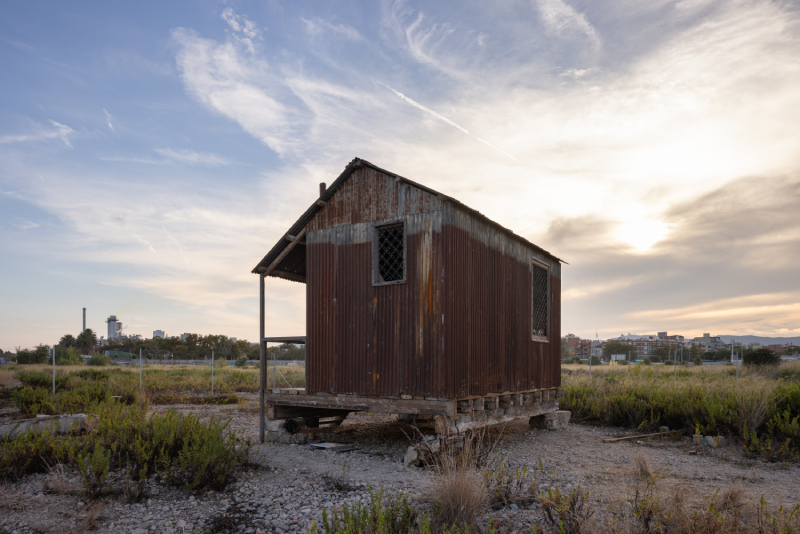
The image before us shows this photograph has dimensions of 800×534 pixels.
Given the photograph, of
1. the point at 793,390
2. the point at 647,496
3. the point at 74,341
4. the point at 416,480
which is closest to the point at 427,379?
the point at 416,480

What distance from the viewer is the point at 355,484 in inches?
291

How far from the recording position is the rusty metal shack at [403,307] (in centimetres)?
895

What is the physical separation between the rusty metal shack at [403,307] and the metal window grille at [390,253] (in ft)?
0.07

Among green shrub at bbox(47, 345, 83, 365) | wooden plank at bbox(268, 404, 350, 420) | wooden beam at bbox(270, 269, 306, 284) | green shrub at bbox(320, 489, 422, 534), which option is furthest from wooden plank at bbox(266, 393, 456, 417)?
green shrub at bbox(47, 345, 83, 365)

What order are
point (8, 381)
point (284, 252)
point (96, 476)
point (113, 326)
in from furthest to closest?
point (113, 326)
point (8, 381)
point (284, 252)
point (96, 476)

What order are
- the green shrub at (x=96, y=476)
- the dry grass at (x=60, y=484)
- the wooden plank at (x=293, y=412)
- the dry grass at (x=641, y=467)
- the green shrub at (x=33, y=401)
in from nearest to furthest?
the green shrub at (x=96, y=476)
the dry grass at (x=60, y=484)
the dry grass at (x=641, y=467)
the wooden plank at (x=293, y=412)
the green shrub at (x=33, y=401)

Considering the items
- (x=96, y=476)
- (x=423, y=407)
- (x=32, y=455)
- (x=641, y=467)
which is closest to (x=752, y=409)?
(x=641, y=467)

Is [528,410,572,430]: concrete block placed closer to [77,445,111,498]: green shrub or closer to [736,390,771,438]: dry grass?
[736,390,771,438]: dry grass

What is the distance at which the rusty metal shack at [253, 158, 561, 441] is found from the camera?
8953 millimetres

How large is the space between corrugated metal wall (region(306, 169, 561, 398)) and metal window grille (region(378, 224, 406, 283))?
220mm

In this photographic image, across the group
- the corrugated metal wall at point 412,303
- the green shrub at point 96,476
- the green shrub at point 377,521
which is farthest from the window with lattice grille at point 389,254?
the green shrub at point 96,476

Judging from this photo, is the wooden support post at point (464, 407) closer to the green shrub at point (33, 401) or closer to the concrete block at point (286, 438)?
the concrete block at point (286, 438)

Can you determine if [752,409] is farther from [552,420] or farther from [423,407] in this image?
[423,407]

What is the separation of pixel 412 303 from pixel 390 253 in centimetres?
117
